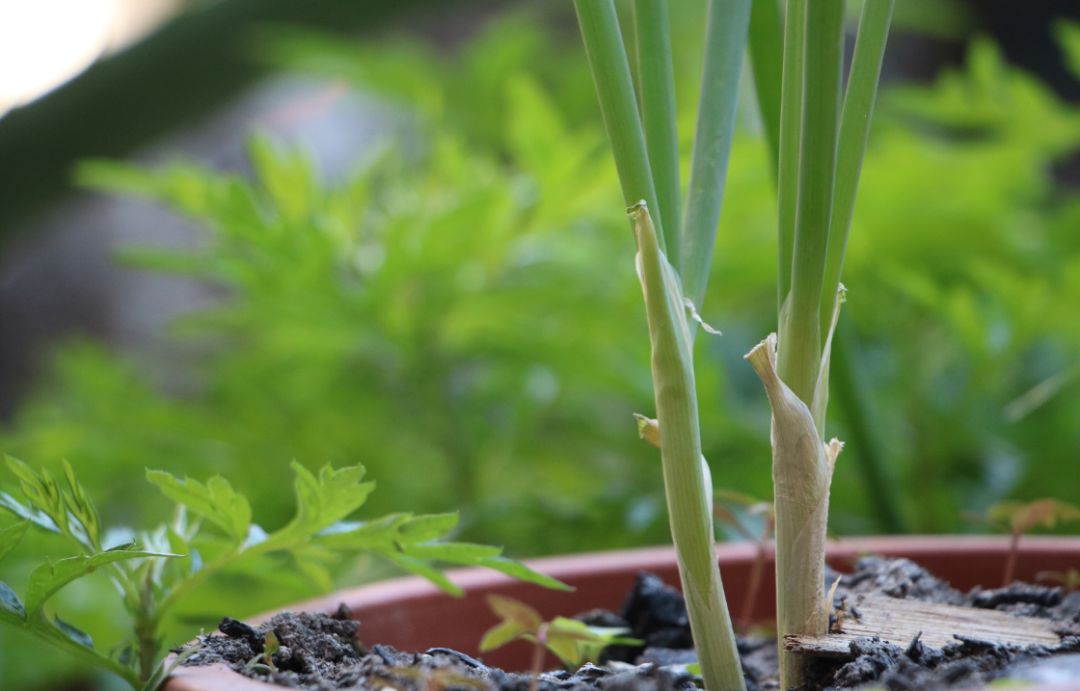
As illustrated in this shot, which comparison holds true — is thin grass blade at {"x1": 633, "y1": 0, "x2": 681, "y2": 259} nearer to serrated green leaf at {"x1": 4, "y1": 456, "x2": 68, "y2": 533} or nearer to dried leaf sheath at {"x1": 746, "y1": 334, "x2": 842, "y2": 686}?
dried leaf sheath at {"x1": 746, "y1": 334, "x2": 842, "y2": 686}

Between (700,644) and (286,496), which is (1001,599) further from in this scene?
(286,496)

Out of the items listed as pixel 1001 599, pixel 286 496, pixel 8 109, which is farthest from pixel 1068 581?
pixel 8 109

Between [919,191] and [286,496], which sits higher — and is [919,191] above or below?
above

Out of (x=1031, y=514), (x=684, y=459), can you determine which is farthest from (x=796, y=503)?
(x=1031, y=514)

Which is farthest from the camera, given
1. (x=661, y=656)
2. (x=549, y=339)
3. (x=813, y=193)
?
(x=549, y=339)

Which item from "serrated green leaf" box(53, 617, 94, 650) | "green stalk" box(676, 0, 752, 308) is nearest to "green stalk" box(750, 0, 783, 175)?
"green stalk" box(676, 0, 752, 308)

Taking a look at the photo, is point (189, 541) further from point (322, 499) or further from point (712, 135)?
point (712, 135)
